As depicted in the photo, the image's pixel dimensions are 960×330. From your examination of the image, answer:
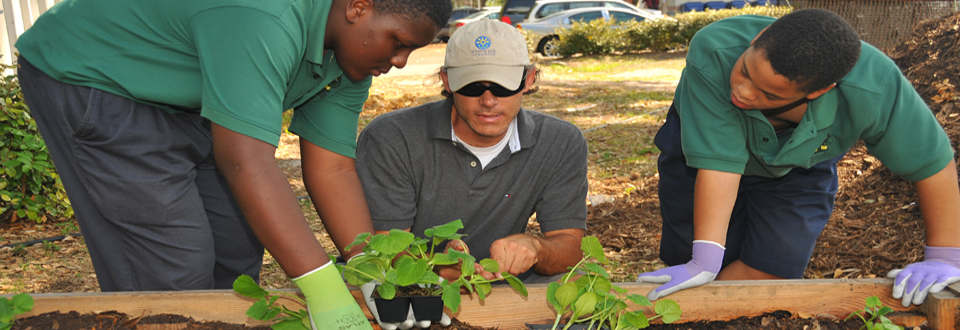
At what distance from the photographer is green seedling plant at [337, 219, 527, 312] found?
4.64 feet

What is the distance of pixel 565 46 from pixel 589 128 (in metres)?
8.55

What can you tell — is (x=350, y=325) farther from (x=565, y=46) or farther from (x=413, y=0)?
(x=565, y=46)

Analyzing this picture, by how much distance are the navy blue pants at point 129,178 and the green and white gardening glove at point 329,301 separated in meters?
0.51

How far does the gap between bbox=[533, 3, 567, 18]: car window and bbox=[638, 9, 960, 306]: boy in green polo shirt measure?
47.3ft

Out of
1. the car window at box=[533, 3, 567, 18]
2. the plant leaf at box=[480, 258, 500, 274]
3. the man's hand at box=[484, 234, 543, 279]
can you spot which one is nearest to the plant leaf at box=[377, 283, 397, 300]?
the plant leaf at box=[480, 258, 500, 274]

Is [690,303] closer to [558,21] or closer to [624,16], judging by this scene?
[558,21]

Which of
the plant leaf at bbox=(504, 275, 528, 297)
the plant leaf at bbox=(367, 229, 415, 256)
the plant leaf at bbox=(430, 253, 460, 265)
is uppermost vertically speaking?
the plant leaf at bbox=(367, 229, 415, 256)

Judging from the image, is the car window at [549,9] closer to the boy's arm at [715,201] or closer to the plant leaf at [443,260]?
the boy's arm at [715,201]

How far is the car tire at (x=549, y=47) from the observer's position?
1517cm

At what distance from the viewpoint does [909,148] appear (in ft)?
5.88

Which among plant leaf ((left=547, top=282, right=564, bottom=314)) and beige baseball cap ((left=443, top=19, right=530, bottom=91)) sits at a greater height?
beige baseball cap ((left=443, top=19, right=530, bottom=91))

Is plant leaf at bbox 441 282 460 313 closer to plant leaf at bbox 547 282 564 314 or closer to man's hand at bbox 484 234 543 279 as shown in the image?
plant leaf at bbox 547 282 564 314

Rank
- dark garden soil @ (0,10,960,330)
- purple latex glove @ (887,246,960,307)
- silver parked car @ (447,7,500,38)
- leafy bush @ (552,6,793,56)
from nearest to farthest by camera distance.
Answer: purple latex glove @ (887,246,960,307)
dark garden soil @ (0,10,960,330)
leafy bush @ (552,6,793,56)
silver parked car @ (447,7,500,38)

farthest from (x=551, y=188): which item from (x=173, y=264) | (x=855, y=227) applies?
(x=855, y=227)
